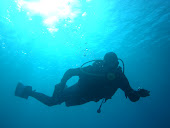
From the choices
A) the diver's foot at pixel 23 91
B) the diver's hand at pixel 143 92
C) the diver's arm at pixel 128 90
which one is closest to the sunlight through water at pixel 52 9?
the diver's foot at pixel 23 91

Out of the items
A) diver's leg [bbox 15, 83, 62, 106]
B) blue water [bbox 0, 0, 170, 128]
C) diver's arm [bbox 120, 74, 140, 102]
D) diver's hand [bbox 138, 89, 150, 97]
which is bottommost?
diver's hand [bbox 138, 89, 150, 97]

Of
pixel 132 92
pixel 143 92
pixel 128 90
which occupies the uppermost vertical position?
pixel 128 90

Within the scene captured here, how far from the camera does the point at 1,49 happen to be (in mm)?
22281

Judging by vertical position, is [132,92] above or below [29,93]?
below

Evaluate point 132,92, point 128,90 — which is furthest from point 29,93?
point 132,92

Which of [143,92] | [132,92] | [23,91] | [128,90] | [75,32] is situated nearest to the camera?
[143,92]

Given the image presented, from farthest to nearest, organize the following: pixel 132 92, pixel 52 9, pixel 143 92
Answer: pixel 52 9 → pixel 132 92 → pixel 143 92

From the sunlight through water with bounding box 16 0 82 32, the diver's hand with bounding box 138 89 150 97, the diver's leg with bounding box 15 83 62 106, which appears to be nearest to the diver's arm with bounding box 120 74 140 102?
the diver's hand with bounding box 138 89 150 97

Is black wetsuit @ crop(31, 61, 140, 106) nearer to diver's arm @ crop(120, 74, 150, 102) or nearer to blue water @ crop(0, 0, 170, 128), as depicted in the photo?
diver's arm @ crop(120, 74, 150, 102)

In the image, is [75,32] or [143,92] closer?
[143,92]

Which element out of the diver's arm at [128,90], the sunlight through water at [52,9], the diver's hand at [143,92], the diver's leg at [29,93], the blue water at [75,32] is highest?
the blue water at [75,32]

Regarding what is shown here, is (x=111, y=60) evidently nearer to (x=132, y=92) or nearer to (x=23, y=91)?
(x=132, y=92)

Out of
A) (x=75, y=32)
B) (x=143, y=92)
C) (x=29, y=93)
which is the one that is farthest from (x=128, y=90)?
(x=75, y=32)

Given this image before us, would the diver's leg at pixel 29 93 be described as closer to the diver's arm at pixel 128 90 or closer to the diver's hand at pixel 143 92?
the diver's arm at pixel 128 90
